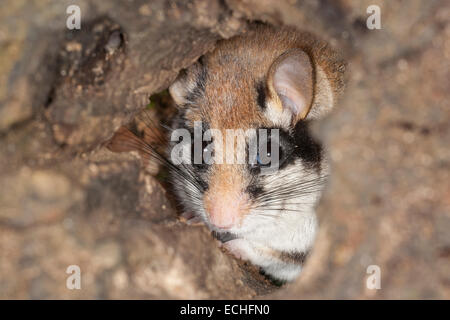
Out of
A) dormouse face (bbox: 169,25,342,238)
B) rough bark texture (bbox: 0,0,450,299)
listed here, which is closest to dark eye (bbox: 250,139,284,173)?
dormouse face (bbox: 169,25,342,238)

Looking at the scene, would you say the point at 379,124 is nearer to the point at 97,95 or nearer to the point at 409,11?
the point at 409,11

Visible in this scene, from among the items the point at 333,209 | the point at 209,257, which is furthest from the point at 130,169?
the point at 333,209

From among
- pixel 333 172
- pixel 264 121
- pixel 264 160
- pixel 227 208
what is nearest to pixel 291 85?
pixel 264 121

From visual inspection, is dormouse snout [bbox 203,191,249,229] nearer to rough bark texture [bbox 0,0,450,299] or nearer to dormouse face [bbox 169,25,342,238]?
dormouse face [bbox 169,25,342,238]

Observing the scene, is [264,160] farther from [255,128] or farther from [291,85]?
[291,85]

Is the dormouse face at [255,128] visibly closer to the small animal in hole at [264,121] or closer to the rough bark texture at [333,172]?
the small animal in hole at [264,121]

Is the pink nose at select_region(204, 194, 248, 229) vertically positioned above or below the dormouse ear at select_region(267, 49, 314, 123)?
below
